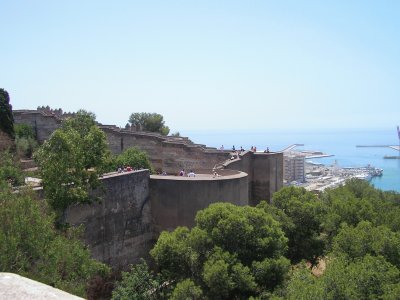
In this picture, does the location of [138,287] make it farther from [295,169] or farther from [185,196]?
[295,169]

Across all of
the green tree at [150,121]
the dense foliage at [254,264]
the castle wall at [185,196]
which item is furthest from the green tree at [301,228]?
the green tree at [150,121]

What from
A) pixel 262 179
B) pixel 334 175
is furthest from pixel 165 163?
pixel 334 175

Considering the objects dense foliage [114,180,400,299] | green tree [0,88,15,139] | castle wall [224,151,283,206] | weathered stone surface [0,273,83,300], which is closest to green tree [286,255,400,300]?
dense foliage [114,180,400,299]

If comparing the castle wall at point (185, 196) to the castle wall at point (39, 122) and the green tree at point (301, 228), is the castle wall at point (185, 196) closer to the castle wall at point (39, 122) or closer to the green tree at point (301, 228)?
the green tree at point (301, 228)

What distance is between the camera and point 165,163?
109 ft

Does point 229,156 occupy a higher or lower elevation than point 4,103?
lower

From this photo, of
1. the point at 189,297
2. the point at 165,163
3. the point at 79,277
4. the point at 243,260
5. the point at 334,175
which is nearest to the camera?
the point at 79,277

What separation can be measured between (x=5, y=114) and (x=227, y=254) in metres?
19.8

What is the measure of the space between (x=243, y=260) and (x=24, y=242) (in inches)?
260

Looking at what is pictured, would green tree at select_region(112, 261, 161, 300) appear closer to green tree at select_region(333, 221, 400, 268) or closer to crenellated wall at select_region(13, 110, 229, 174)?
green tree at select_region(333, 221, 400, 268)

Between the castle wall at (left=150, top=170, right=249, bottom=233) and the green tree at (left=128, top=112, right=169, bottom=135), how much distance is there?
3039 centimetres

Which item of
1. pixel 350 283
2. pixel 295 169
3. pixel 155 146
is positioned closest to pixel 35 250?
pixel 350 283

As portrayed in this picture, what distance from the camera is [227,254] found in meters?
13.8

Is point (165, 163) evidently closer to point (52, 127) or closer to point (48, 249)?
point (52, 127)
